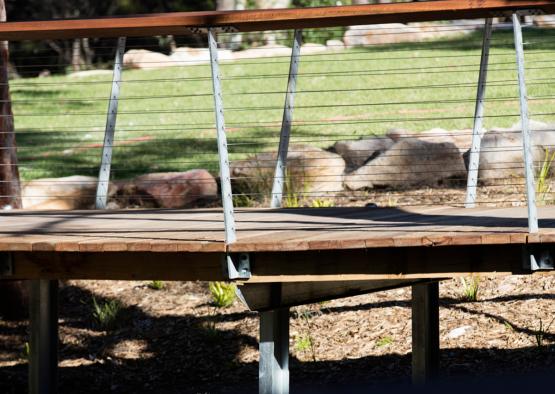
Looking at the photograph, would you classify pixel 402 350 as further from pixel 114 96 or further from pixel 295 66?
pixel 114 96

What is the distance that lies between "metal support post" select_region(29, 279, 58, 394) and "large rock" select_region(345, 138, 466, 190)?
400cm

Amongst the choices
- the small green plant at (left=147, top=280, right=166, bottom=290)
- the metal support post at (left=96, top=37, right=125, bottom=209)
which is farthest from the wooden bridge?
the small green plant at (left=147, top=280, right=166, bottom=290)

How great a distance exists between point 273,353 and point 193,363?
127 inches

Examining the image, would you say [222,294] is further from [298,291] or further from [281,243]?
[281,243]

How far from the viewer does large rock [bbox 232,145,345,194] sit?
912 centimetres

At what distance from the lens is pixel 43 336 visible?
591 centimetres

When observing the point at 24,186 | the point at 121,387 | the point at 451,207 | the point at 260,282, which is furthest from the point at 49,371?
the point at 24,186

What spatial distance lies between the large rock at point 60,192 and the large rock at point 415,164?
2613 mm

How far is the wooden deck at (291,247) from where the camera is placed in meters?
4.06

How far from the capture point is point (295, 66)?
6.01 metres

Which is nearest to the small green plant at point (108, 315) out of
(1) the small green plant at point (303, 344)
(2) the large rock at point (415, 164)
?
(1) the small green plant at point (303, 344)

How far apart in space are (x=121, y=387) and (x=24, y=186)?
3321mm

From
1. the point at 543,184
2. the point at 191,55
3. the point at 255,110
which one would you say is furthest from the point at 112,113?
the point at 191,55

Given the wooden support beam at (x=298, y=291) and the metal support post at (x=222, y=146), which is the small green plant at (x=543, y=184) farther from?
the metal support post at (x=222, y=146)
